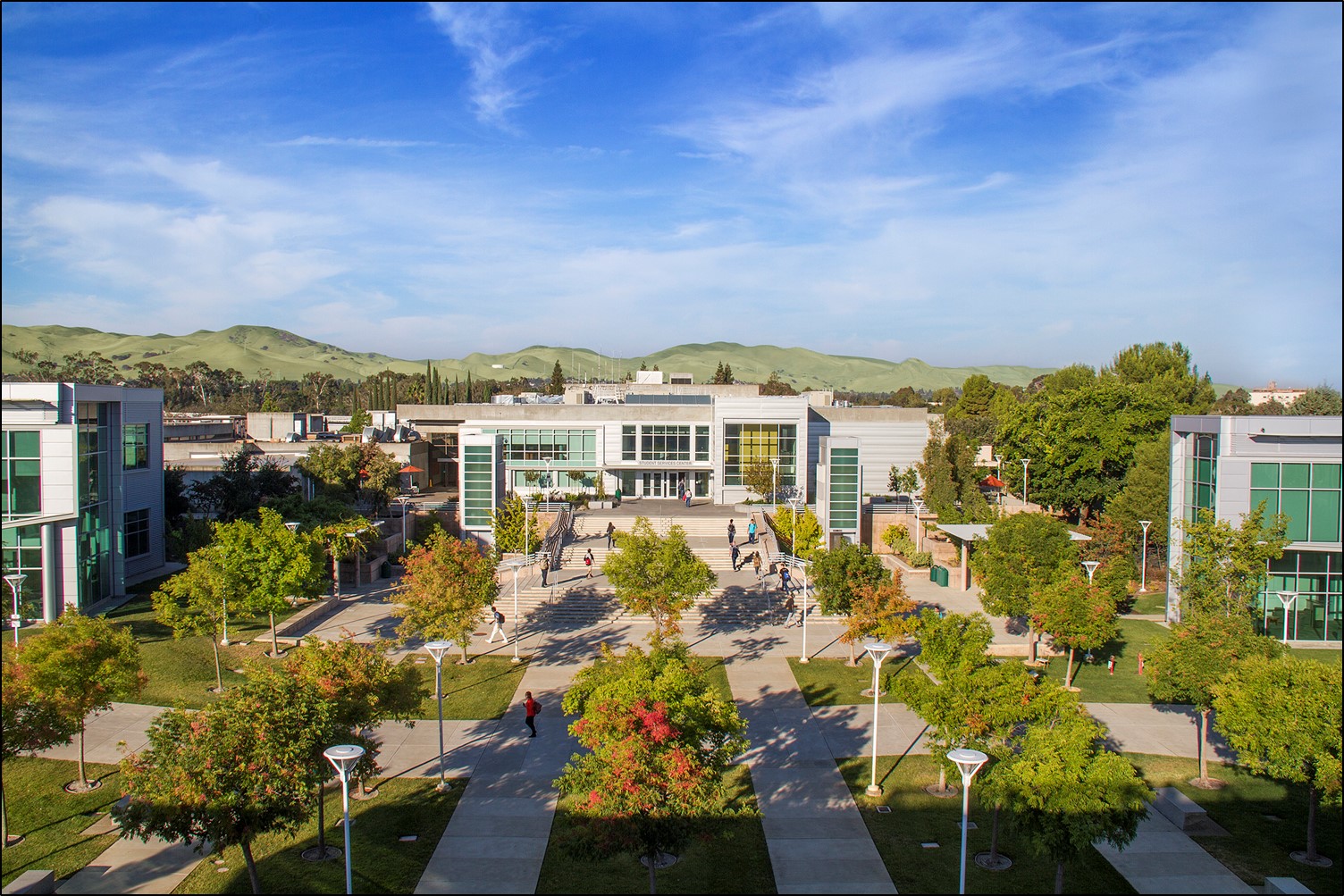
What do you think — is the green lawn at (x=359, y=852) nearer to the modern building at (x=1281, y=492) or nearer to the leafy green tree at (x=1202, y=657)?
the leafy green tree at (x=1202, y=657)

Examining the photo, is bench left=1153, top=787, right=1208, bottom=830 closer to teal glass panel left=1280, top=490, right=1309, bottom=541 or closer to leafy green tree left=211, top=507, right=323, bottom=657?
teal glass panel left=1280, top=490, right=1309, bottom=541

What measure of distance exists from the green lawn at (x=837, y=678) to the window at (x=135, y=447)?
27.5 m

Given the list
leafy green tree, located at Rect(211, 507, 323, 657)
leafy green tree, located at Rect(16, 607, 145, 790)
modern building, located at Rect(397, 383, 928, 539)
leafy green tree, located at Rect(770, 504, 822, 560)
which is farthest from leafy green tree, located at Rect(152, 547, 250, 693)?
modern building, located at Rect(397, 383, 928, 539)

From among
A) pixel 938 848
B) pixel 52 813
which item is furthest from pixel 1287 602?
pixel 52 813

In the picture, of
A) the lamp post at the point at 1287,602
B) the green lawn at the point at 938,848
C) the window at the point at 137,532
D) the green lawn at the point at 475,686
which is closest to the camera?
the green lawn at the point at 938,848

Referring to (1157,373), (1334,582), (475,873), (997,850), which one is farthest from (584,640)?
(1157,373)

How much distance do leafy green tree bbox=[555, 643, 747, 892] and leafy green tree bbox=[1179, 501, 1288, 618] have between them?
46.3 feet

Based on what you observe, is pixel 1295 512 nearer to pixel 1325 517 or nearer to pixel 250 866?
pixel 1325 517

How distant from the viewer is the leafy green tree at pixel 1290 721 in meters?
13.4

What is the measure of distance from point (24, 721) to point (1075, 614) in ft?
81.6

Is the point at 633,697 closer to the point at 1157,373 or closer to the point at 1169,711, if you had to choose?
the point at 1169,711

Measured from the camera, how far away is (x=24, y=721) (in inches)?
603

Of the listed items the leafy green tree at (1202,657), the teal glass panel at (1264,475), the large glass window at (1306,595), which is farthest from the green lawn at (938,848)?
the teal glass panel at (1264,475)

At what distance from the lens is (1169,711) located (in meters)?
22.3
